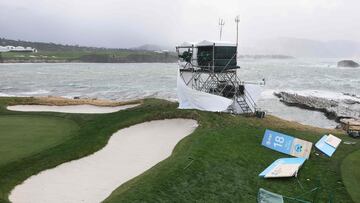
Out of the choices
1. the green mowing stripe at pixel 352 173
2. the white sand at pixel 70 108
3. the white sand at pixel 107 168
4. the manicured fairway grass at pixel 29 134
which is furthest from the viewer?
the white sand at pixel 70 108

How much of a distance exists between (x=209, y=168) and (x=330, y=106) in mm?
46274

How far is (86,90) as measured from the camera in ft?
280

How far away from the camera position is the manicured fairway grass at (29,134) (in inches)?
802

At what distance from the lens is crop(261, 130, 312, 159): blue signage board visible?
2253 cm

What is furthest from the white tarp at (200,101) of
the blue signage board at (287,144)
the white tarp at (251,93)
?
the blue signage board at (287,144)

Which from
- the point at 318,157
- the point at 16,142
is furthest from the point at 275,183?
the point at 16,142

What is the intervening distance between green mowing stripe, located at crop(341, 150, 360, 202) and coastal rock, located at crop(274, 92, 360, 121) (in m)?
29.8

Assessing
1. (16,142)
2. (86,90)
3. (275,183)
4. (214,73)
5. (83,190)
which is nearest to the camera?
(83,190)

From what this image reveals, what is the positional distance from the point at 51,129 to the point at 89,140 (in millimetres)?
3800

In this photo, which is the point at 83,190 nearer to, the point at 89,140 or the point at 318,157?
the point at 89,140

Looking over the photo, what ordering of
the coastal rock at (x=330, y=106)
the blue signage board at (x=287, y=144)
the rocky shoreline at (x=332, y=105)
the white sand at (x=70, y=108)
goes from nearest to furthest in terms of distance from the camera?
1. the blue signage board at (x=287, y=144)
2. the white sand at (x=70, y=108)
3. the rocky shoreline at (x=332, y=105)
4. the coastal rock at (x=330, y=106)

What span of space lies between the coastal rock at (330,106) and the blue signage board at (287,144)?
29484mm

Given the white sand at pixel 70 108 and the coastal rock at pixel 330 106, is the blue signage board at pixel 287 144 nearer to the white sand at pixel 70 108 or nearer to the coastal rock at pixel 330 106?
the white sand at pixel 70 108

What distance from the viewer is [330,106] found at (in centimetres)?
5997
